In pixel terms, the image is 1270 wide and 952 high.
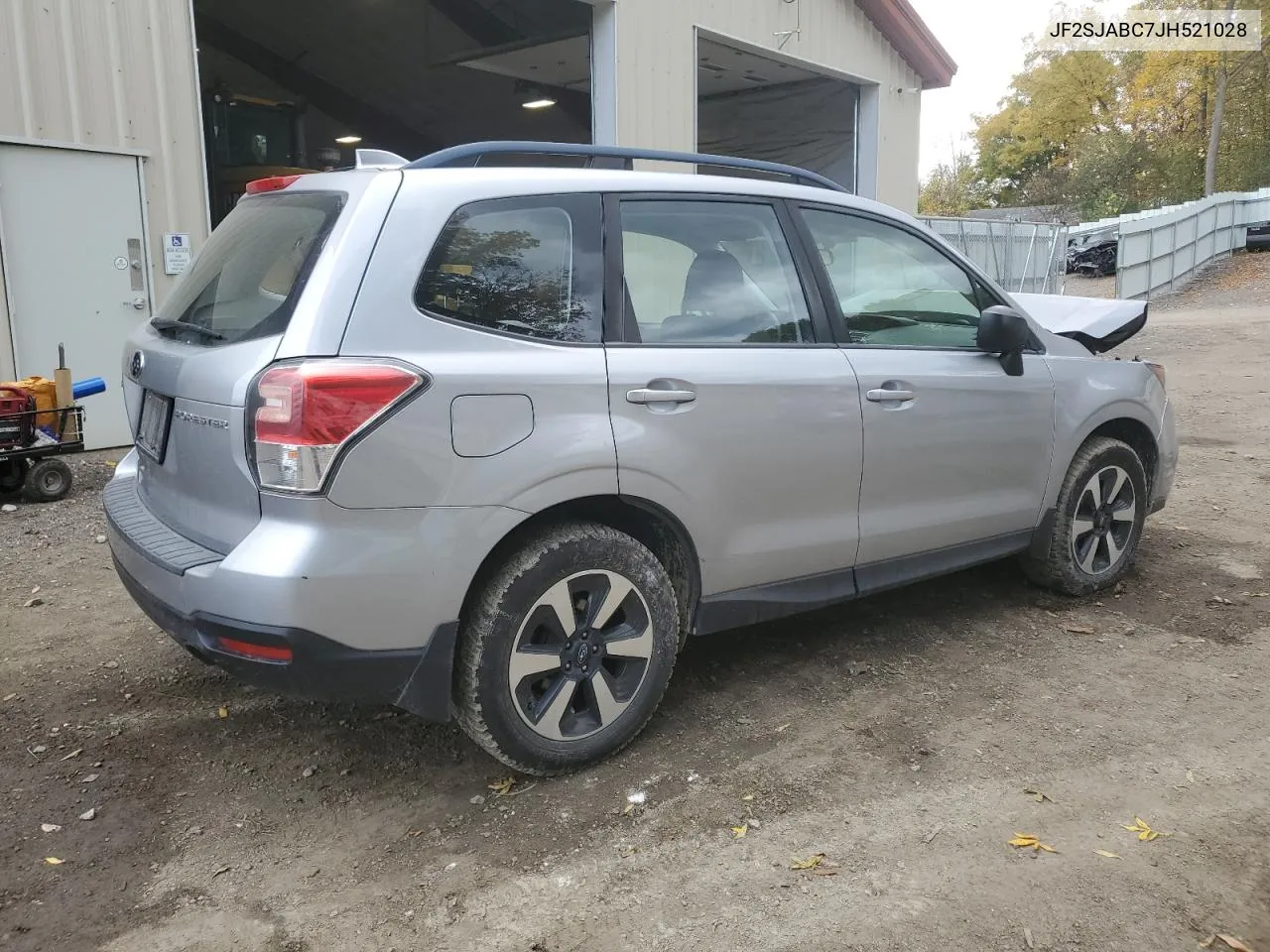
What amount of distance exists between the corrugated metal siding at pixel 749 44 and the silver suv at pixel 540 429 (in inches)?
326

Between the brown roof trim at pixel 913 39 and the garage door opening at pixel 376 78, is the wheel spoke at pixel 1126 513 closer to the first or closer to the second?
the garage door opening at pixel 376 78

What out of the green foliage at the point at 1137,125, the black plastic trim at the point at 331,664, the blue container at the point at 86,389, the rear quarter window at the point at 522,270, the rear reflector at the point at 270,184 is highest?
the green foliage at the point at 1137,125

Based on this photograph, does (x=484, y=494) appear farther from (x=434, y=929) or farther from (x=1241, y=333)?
(x=1241, y=333)

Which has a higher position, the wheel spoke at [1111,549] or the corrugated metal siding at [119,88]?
the corrugated metal siding at [119,88]

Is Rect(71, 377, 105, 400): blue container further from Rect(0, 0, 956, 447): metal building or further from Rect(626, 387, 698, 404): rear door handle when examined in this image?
Rect(626, 387, 698, 404): rear door handle

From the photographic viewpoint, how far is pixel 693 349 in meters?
3.38

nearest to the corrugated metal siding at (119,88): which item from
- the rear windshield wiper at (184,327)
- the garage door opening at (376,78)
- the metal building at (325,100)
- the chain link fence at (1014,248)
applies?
the metal building at (325,100)

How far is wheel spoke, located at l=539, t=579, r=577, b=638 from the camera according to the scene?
305 centimetres

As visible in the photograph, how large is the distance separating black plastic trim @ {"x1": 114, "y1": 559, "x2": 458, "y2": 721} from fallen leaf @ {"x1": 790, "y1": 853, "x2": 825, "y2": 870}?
3.41 ft

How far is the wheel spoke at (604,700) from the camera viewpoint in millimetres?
3215

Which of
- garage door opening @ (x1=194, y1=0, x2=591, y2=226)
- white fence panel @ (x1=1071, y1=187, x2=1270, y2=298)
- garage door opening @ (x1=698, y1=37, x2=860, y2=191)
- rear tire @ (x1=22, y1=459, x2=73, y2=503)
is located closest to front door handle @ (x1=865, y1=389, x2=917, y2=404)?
rear tire @ (x1=22, y1=459, x2=73, y2=503)

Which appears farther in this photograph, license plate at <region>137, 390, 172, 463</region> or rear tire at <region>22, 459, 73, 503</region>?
rear tire at <region>22, 459, 73, 503</region>

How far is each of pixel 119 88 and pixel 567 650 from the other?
6852 mm

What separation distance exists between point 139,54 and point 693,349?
6.58 meters
